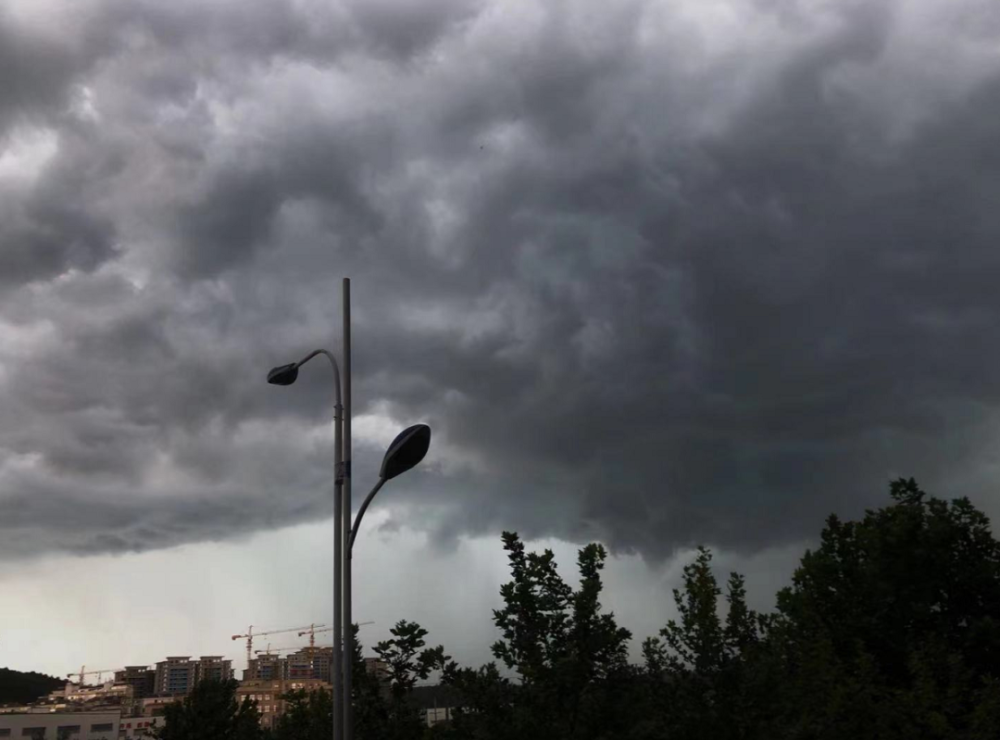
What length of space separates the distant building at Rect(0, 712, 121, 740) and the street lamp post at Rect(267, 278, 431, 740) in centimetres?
13616

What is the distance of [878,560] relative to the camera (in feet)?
106

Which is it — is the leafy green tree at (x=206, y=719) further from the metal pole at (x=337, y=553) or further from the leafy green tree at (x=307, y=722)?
the metal pole at (x=337, y=553)

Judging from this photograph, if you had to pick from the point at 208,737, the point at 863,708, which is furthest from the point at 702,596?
the point at 208,737

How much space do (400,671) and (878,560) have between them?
62.1 feet

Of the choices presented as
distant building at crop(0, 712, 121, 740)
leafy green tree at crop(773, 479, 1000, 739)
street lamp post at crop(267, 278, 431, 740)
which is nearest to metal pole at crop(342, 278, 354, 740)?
street lamp post at crop(267, 278, 431, 740)

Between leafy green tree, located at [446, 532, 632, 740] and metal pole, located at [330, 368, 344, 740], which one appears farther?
leafy green tree, located at [446, 532, 632, 740]

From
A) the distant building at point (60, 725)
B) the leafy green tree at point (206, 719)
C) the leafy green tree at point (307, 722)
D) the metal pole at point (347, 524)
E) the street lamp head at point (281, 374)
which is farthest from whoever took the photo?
the distant building at point (60, 725)

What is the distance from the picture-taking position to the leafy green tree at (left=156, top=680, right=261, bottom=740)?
40.3 m

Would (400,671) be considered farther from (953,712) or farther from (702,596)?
(953,712)

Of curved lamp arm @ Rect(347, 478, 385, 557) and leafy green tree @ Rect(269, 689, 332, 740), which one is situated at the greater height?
curved lamp arm @ Rect(347, 478, 385, 557)

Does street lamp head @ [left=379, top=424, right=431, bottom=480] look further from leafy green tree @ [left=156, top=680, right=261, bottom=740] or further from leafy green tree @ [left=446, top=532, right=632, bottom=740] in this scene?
leafy green tree @ [left=156, top=680, right=261, bottom=740]

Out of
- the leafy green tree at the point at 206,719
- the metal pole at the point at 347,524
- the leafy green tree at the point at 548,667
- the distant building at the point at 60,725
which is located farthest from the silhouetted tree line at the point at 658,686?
the distant building at the point at 60,725

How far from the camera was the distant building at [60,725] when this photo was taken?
5340 inches

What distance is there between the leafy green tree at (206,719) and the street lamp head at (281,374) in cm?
2773
